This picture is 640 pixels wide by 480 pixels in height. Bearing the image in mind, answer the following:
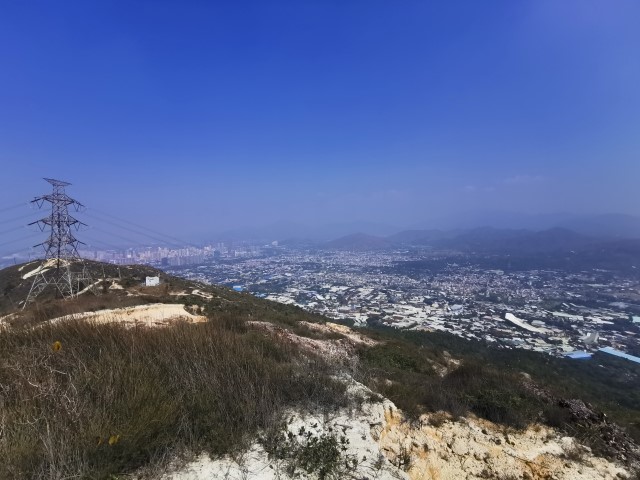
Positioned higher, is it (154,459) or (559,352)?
(154,459)

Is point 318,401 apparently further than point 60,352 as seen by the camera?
Yes

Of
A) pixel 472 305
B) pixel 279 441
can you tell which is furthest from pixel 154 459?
pixel 472 305

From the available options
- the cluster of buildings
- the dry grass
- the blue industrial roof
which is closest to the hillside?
the dry grass

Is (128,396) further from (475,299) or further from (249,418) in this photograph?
(475,299)

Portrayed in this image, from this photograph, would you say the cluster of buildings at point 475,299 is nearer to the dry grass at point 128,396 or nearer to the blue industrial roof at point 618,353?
the blue industrial roof at point 618,353

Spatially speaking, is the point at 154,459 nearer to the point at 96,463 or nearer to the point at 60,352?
the point at 96,463

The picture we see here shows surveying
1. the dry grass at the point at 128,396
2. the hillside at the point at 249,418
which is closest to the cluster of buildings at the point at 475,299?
the hillside at the point at 249,418
